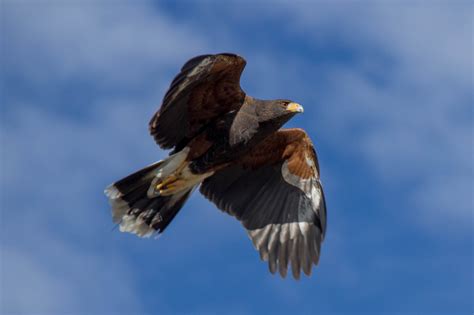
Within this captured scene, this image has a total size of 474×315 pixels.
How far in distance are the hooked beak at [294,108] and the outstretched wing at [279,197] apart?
83 cm

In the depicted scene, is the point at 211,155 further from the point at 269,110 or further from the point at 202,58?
the point at 202,58

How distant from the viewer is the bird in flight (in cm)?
1181

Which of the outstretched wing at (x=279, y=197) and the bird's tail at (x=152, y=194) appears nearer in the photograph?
the bird's tail at (x=152, y=194)

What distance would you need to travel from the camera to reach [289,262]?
12.7m

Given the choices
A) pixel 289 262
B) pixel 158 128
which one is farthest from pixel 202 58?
pixel 289 262

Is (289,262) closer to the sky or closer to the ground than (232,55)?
closer to the ground

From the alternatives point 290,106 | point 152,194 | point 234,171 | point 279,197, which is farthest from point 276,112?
point 152,194

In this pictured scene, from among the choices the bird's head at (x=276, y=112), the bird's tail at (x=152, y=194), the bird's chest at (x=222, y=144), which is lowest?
the bird's tail at (x=152, y=194)

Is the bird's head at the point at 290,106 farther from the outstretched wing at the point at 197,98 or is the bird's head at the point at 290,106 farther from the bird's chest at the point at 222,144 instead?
the outstretched wing at the point at 197,98

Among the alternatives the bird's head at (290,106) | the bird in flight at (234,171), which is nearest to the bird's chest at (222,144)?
the bird in flight at (234,171)

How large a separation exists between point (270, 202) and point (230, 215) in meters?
0.66

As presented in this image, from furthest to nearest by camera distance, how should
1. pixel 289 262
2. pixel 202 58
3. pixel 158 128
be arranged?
pixel 289 262 < pixel 158 128 < pixel 202 58

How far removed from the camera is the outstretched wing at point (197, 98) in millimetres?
11047

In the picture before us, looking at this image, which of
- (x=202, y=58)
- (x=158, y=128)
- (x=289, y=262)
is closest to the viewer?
(x=202, y=58)
